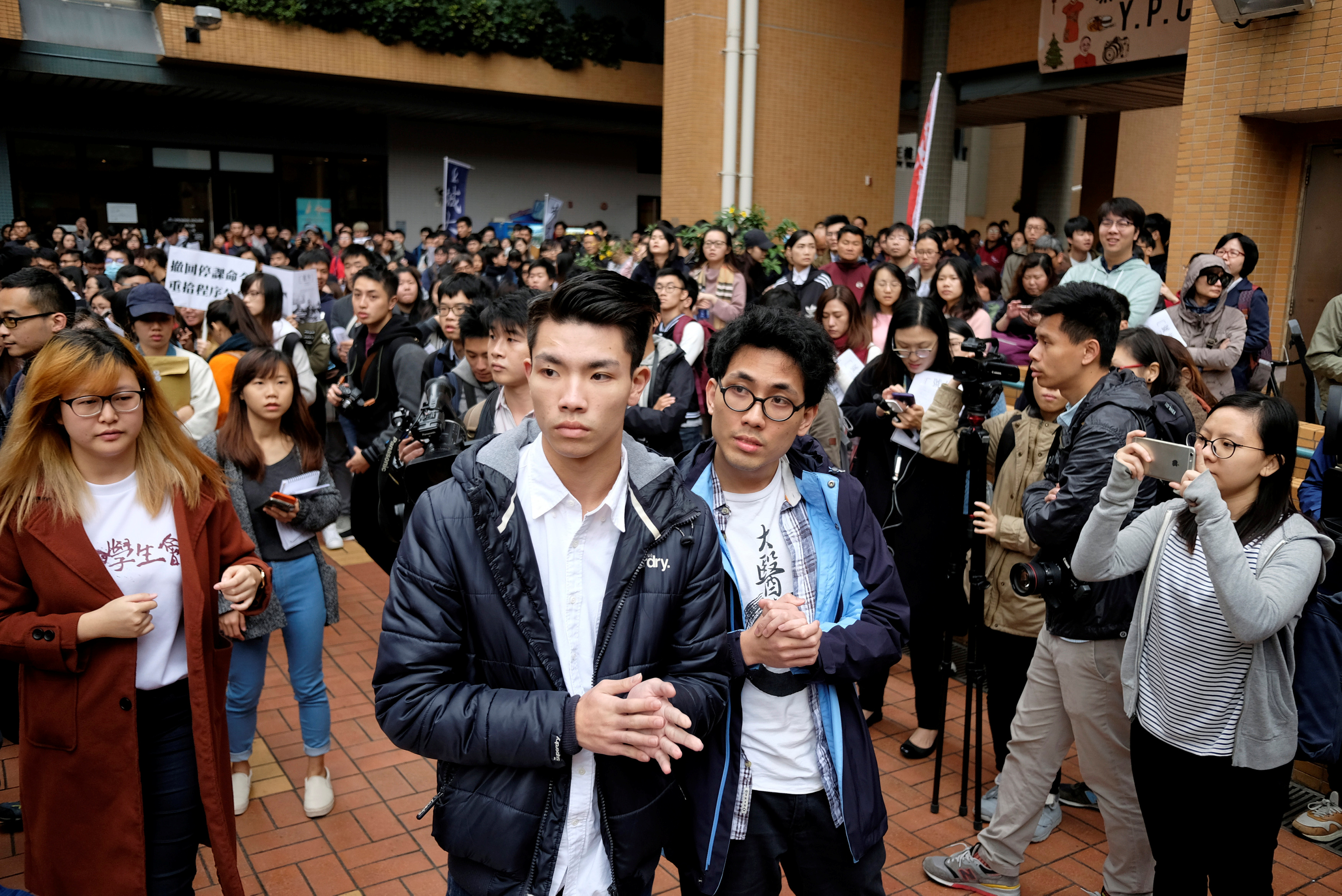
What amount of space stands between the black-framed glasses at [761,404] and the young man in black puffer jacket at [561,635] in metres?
0.42

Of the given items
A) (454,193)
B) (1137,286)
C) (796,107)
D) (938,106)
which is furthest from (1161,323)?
(938,106)

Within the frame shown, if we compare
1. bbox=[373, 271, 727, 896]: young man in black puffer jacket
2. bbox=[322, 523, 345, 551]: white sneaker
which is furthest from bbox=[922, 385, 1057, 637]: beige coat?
bbox=[322, 523, 345, 551]: white sneaker

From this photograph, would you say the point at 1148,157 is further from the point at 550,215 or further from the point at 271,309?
the point at 271,309

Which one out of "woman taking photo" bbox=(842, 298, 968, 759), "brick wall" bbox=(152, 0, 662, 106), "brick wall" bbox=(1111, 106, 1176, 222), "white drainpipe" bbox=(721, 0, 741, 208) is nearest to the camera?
"woman taking photo" bbox=(842, 298, 968, 759)

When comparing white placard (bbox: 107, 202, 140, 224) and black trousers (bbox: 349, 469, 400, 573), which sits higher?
white placard (bbox: 107, 202, 140, 224)

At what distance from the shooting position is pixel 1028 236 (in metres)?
12.0

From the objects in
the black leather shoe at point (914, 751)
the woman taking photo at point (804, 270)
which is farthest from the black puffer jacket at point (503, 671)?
the woman taking photo at point (804, 270)

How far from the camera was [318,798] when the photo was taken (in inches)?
159

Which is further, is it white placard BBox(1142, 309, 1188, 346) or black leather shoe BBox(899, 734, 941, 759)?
white placard BBox(1142, 309, 1188, 346)

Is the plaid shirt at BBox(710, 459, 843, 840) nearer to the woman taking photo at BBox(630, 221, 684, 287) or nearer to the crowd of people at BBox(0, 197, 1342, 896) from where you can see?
the crowd of people at BBox(0, 197, 1342, 896)

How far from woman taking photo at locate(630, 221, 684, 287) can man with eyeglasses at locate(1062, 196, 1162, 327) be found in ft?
13.9

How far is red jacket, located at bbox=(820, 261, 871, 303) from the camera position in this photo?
29.8 ft

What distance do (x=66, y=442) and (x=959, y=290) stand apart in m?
5.61

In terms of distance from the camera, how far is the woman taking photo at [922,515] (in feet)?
14.7
